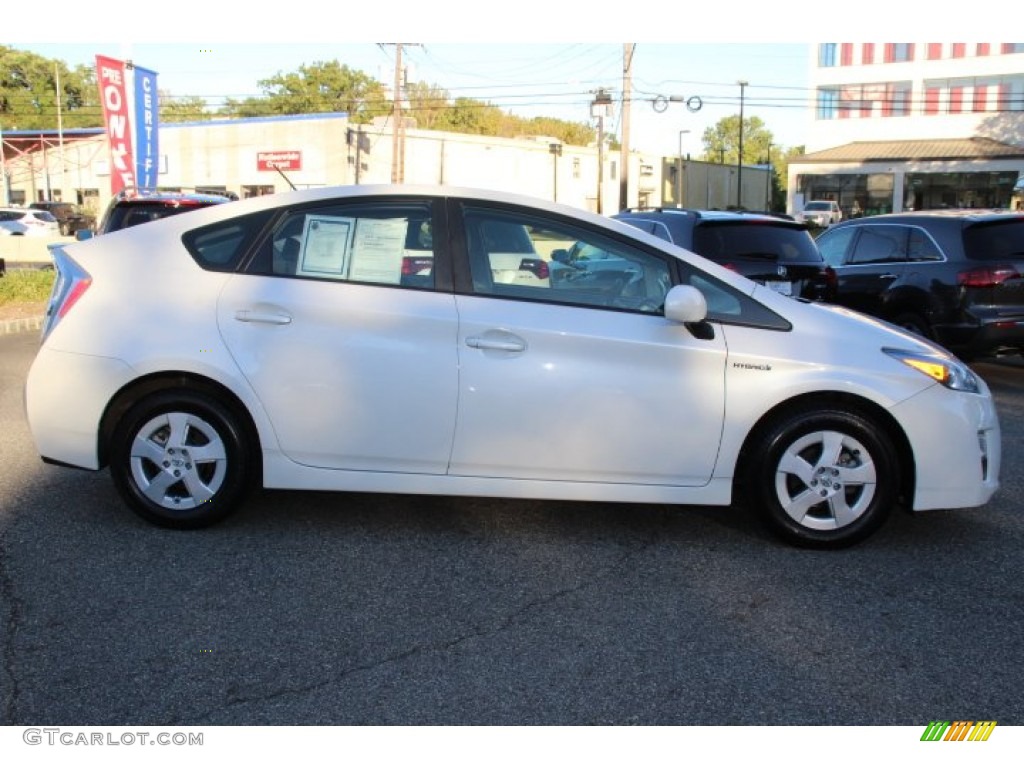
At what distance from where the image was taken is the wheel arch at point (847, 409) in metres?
4.45

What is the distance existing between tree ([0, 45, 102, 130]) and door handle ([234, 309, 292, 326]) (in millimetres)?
78147

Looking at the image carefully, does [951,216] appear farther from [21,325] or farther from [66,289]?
[21,325]

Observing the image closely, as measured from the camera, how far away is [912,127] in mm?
60375

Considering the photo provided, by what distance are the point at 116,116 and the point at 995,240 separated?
15.9m

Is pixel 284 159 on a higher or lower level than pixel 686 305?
higher

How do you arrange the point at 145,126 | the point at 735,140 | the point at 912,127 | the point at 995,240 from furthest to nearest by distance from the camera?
the point at 735,140
the point at 912,127
the point at 145,126
the point at 995,240

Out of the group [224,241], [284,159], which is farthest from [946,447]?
[284,159]

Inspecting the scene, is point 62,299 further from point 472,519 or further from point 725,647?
point 725,647

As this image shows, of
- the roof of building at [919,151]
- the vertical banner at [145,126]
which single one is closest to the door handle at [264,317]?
the vertical banner at [145,126]

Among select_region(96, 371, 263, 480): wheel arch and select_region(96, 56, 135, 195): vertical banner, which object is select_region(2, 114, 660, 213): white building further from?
select_region(96, 371, 263, 480): wheel arch

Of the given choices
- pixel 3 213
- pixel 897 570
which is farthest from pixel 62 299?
pixel 3 213

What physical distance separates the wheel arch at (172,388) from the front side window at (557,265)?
4.15 feet

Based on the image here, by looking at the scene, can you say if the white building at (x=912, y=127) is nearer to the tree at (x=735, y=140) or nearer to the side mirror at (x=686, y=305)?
the side mirror at (x=686, y=305)

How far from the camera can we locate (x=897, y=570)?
14.2 ft
